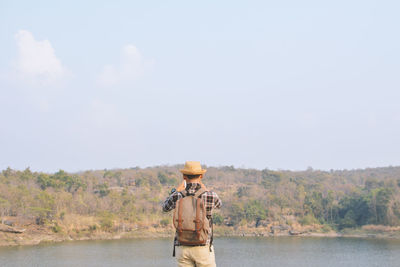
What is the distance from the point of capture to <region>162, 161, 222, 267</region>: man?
3.12m

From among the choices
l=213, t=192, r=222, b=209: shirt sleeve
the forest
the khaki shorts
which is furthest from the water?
l=213, t=192, r=222, b=209: shirt sleeve

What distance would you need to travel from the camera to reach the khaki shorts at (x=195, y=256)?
313 cm

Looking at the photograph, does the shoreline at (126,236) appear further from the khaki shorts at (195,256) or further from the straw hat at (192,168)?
the straw hat at (192,168)

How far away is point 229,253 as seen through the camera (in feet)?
92.8

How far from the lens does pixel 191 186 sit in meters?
3.22

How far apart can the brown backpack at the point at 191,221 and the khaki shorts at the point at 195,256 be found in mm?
62

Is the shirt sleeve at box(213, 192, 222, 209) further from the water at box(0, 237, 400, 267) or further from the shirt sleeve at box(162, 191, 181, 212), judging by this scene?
the water at box(0, 237, 400, 267)

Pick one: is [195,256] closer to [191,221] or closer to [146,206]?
[191,221]

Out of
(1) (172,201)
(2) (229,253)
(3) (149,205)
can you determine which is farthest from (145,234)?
(1) (172,201)

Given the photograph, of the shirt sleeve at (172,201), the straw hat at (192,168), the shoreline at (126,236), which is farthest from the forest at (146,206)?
the straw hat at (192,168)

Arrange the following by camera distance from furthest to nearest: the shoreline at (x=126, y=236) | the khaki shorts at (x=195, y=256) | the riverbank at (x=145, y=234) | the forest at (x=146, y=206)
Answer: the forest at (x=146, y=206)
the riverbank at (x=145, y=234)
the shoreline at (x=126, y=236)
the khaki shorts at (x=195, y=256)

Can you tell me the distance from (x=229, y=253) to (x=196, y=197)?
26200 millimetres

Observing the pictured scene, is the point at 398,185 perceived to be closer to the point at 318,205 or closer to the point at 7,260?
the point at 318,205

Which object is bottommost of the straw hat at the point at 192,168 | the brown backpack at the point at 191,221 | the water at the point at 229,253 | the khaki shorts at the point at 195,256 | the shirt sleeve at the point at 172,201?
the water at the point at 229,253
